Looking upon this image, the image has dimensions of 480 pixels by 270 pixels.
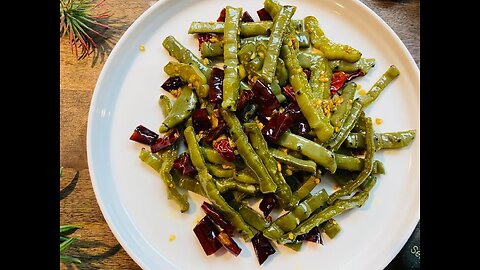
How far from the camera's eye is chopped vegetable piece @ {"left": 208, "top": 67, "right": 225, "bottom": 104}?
3170 mm

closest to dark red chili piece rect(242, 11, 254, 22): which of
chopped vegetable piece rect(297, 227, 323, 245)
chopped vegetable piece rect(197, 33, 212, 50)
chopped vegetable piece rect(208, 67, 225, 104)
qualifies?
chopped vegetable piece rect(197, 33, 212, 50)

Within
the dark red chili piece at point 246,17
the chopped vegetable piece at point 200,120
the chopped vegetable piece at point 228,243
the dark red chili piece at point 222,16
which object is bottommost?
the chopped vegetable piece at point 228,243

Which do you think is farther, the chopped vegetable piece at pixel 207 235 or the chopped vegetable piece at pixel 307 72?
the chopped vegetable piece at pixel 307 72

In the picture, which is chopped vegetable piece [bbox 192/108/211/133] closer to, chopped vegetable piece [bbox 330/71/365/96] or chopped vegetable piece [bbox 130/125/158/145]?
chopped vegetable piece [bbox 130/125/158/145]

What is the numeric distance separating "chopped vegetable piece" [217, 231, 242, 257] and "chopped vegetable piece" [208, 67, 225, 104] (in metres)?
0.87

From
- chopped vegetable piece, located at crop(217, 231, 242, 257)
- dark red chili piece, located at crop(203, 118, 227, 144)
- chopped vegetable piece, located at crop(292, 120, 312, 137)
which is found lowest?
chopped vegetable piece, located at crop(217, 231, 242, 257)

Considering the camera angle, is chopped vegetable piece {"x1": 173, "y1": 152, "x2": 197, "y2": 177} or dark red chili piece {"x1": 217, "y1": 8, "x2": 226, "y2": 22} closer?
chopped vegetable piece {"x1": 173, "y1": 152, "x2": 197, "y2": 177}

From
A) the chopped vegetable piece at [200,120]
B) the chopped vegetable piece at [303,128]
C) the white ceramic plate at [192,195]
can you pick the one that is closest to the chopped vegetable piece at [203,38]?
the white ceramic plate at [192,195]

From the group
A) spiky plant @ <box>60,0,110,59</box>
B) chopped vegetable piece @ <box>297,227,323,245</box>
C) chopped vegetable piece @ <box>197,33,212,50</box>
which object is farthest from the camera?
spiky plant @ <box>60,0,110,59</box>

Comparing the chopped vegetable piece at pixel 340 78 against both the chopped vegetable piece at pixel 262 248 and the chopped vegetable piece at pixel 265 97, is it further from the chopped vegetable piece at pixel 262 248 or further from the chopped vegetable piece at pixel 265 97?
the chopped vegetable piece at pixel 262 248

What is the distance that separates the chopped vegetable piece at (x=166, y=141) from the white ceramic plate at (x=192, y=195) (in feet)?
0.51

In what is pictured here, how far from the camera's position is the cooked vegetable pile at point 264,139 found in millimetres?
3117

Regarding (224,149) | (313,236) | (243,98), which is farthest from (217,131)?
(313,236)

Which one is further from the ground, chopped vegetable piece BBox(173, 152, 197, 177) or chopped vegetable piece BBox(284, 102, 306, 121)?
chopped vegetable piece BBox(284, 102, 306, 121)
